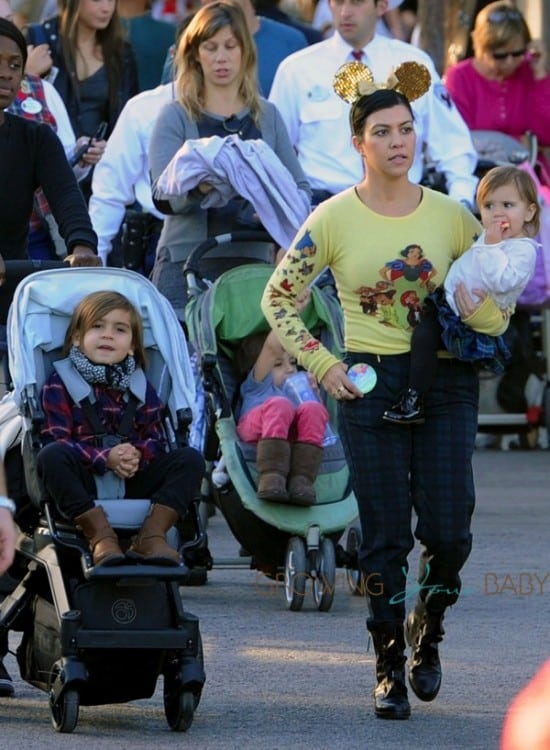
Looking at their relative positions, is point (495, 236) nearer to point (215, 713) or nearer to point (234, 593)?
point (215, 713)

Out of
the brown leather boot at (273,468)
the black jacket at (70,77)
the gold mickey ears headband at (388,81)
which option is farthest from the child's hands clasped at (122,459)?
the black jacket at (70,77)

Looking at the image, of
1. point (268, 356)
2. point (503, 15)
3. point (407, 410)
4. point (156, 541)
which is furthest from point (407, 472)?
point (503, 15)

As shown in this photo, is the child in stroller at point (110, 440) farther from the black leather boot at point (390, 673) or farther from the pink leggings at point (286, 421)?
the pink leggings at point (286, 421)

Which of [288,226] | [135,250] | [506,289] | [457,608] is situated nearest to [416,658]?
[506,289]

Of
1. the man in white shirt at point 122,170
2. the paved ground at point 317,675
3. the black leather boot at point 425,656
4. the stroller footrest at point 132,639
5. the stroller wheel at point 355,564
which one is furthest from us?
the man in white shirt at point 122,170

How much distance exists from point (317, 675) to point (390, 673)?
0.62 metres

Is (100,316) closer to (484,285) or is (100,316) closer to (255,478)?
(484,285)

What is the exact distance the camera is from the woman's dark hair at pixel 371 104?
6246 mm

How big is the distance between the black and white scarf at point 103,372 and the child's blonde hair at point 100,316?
93 millimetres

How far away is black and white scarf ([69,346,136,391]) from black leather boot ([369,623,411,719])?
105 centimetres

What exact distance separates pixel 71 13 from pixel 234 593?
3.98 m

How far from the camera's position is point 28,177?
7.05m

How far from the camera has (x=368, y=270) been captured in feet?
20.1

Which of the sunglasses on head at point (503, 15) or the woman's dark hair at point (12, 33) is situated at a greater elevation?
the sunglasses on head at point (503, 15)
